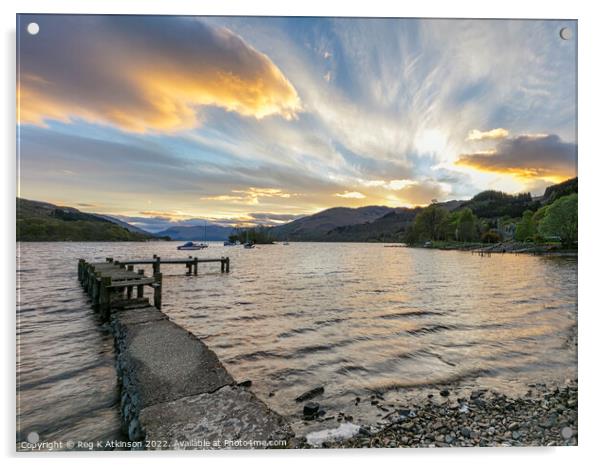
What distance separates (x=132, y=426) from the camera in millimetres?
3174

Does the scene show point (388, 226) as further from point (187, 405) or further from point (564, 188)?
point (187, 405)

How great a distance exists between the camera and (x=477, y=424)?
3465 mm

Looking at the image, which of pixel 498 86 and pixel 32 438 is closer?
pixel 32 438

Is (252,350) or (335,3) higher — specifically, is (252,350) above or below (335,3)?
below

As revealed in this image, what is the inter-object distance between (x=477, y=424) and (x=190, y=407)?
345 centimetres

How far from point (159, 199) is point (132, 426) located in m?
3.92

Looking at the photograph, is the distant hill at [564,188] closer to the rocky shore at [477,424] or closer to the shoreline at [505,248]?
the rocky shore at [477,424]

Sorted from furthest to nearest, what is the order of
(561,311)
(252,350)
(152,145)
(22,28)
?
(561,311), (252,350), (152,145), (22,28)

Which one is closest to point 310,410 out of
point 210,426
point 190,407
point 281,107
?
point 210,426

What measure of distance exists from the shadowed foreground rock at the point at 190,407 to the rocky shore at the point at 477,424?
75cm

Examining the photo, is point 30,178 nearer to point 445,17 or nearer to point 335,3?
point 335,3

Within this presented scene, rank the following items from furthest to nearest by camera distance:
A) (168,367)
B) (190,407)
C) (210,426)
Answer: (168,367), (190,407), (210,426)

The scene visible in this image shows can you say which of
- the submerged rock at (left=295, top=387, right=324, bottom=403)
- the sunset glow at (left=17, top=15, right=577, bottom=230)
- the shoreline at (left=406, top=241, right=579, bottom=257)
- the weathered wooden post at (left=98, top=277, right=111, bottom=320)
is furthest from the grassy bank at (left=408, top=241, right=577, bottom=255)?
the weathered wooden post at (left=98, top=277, right=111, bottom=320)
